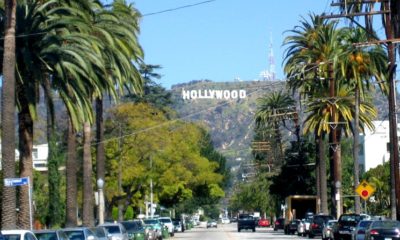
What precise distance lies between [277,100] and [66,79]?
7231cm

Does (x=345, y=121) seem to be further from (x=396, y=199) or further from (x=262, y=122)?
(x=262, y=122)

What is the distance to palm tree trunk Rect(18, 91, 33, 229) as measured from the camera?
3884cm

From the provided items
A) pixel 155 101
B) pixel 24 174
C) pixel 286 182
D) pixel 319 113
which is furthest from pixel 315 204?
pixel 24 174

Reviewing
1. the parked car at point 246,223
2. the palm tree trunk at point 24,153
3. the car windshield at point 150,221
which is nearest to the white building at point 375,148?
the parked car at point 246,223

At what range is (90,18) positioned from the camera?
4619 cm

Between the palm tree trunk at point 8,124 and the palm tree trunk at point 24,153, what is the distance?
14.4 feet

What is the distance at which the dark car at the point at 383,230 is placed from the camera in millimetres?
39562

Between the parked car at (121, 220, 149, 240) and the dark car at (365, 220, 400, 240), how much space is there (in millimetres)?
15607

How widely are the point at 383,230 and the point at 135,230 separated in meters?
17.6

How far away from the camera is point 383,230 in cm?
4006

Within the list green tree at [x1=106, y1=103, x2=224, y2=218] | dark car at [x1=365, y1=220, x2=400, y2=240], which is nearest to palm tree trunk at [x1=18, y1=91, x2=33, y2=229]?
dark car at [x1=365, y1=220, x2=400, y2=240]

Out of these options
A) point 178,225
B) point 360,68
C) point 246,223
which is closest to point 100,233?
point 360,68

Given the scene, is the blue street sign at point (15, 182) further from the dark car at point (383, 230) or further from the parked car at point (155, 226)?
the parked car at point (155, 226)

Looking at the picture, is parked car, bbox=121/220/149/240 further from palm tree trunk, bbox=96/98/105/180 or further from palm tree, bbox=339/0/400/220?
palm tree, bbox=339/0/400/220
